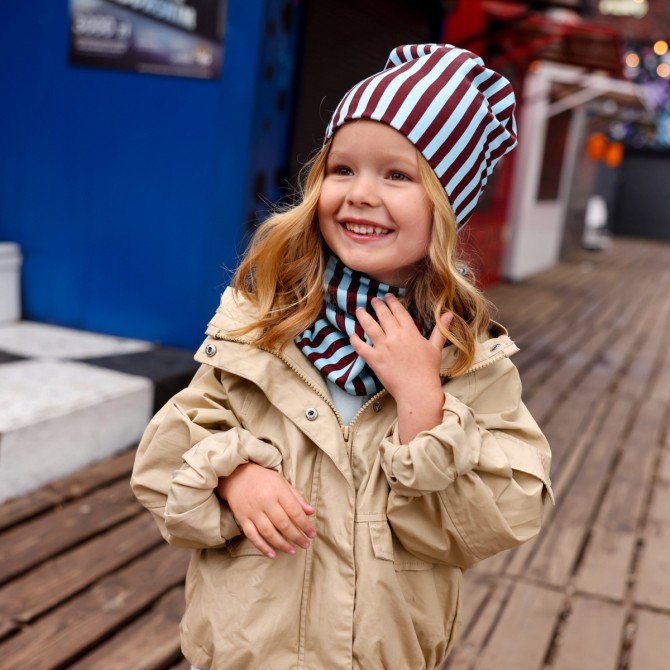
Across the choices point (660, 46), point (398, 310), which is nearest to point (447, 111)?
point (398, 310)

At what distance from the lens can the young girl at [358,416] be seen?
3.95 feet

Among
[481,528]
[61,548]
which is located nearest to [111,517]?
[61,548]

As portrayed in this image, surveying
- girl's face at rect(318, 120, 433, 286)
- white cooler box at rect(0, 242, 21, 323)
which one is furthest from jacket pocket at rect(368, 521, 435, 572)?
white cooler box at rect(0, 242, 21, 323)

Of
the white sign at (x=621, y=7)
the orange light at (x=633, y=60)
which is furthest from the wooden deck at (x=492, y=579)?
the orange light at (x=633, y=60)

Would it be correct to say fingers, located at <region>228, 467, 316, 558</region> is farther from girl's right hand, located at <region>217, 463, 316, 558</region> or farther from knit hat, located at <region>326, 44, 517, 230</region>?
knit hat, located at <region>326, 44, 517, 230</region>

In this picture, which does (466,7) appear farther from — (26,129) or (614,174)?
(614,174)

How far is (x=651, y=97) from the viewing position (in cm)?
2527

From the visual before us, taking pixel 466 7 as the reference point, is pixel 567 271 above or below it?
below

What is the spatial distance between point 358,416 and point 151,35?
3181 mm

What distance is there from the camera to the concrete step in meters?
2.88

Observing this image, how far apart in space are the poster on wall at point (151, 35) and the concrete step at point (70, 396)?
1345 mm

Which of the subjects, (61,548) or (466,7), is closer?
(61,548)

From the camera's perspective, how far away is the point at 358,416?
1.29m

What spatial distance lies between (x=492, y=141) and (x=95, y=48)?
324 centimetres
